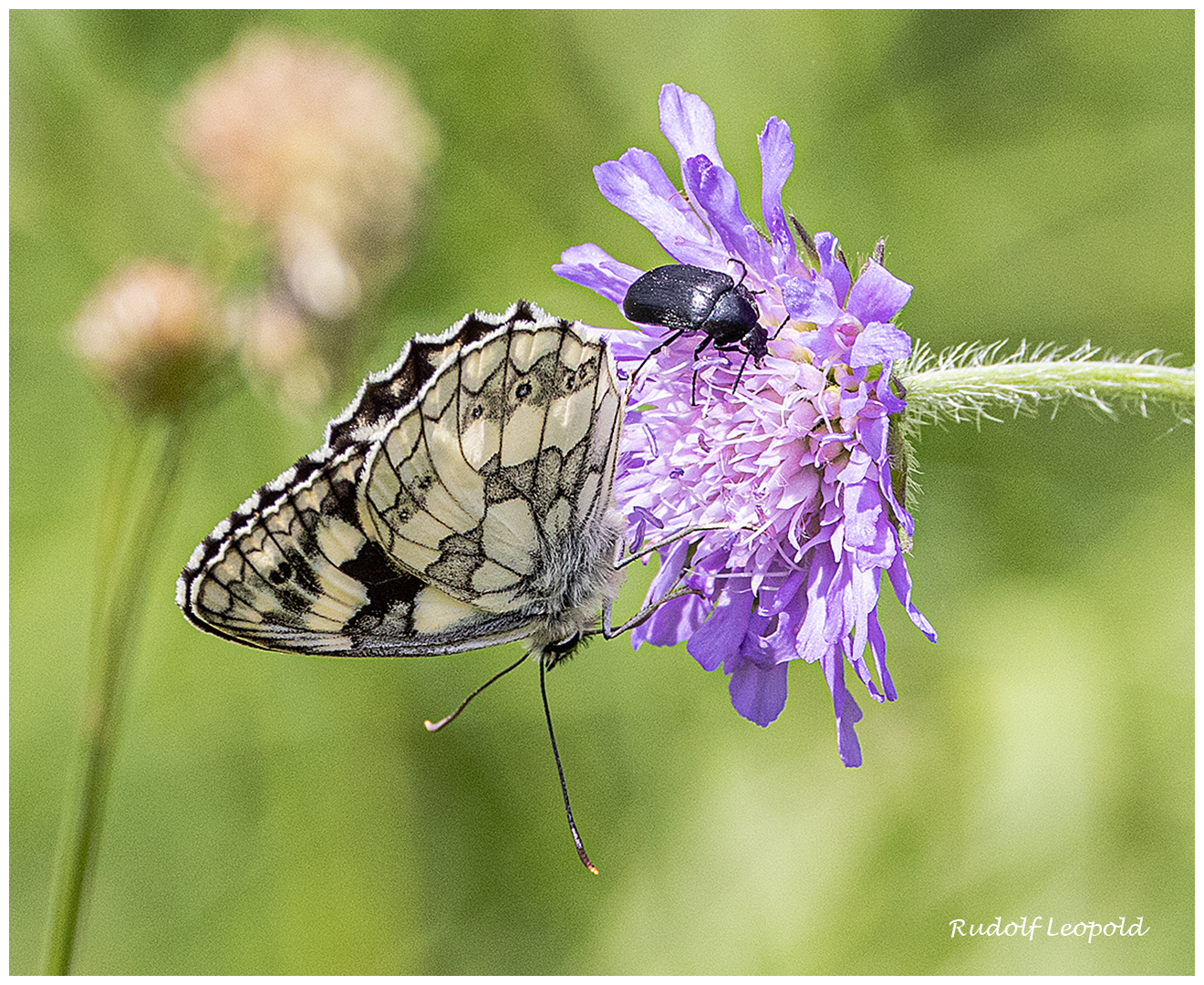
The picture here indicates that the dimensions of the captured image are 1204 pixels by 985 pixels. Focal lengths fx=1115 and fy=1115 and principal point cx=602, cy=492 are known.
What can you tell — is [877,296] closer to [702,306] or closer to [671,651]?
[702,306]

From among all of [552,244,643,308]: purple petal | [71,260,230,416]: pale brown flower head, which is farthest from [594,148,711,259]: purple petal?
[71,260,230,416]: pale brown flower head

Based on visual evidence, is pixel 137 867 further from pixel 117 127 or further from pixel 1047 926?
pixel 1047 926

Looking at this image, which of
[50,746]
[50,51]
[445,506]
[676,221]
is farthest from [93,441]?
[676,221]

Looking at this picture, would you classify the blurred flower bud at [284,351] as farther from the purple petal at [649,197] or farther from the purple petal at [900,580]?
the purple petal at [900,580]

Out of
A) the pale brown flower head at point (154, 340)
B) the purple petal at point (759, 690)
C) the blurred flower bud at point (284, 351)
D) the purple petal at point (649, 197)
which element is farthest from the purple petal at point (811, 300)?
the pale brown flower head at point (154, 340)

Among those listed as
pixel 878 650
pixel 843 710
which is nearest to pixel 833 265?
pixel 878 650
